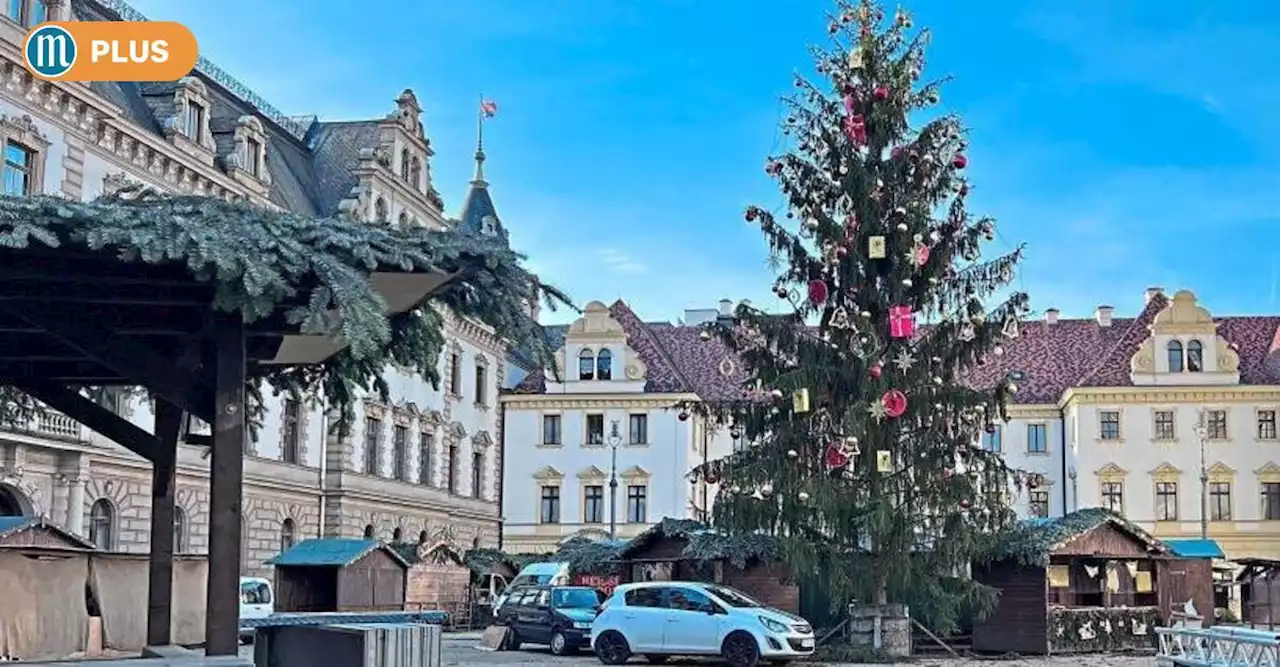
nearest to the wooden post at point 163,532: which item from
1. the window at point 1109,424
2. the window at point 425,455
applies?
the window at point 425,455

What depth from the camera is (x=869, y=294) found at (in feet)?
91.1

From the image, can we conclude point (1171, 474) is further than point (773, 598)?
Yes

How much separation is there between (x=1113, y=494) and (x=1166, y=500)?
2033mm

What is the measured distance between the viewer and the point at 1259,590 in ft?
143

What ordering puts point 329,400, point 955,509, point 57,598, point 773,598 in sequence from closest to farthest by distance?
point 57,598, point 329,400, point 955,509, point 773,598

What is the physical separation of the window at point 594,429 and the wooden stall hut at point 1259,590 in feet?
82.5

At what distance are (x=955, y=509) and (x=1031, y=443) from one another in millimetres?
38111

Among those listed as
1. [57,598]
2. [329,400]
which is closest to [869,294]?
[329,400]

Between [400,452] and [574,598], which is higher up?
[400,452]

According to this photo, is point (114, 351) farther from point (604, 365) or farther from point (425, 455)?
point (604, 365)

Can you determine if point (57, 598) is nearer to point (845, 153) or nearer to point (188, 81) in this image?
point (845, 153)

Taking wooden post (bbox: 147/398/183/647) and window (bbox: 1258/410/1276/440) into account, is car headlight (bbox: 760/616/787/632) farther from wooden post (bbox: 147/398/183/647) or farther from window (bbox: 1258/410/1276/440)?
window (bbox: 1258/410/1276/440)

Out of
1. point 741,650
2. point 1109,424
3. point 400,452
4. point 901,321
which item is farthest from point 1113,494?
point 741,650

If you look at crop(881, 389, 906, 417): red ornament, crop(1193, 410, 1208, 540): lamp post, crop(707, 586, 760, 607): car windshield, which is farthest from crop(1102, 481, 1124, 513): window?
crop(707, 586, 760, 607): car windshield
